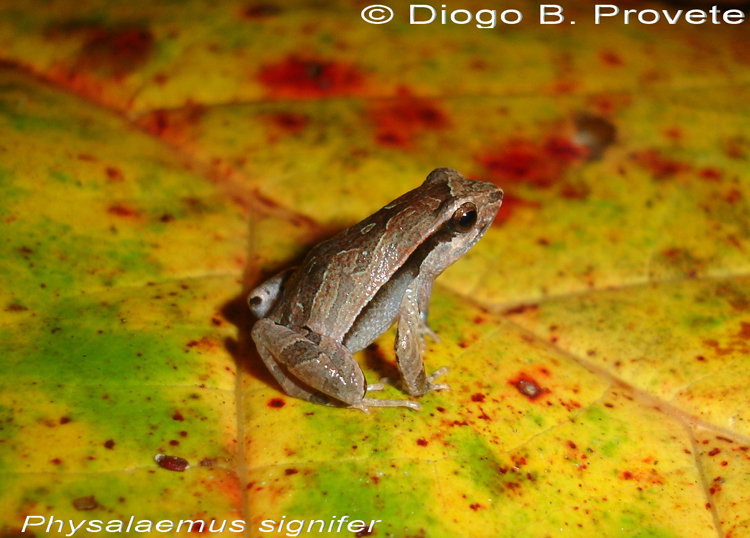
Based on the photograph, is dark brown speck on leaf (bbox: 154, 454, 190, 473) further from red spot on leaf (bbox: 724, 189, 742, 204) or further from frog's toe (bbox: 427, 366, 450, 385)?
red spot on leaf (bbox: 724, 189, 742, 204)

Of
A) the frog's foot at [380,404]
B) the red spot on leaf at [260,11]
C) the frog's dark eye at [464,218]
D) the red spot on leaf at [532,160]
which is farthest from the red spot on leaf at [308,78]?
the frog's foot at [380,404]

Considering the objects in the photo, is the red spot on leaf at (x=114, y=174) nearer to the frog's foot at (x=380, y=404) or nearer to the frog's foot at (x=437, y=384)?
the frog's foot at (x=380, y=404)

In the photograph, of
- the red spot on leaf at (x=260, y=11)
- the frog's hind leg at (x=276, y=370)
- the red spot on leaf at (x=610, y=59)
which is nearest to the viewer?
the frog's hind leg at (x=276, y=370)

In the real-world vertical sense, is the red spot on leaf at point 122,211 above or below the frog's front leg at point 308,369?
above

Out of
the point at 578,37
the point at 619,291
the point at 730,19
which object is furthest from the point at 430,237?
the point at 730,19

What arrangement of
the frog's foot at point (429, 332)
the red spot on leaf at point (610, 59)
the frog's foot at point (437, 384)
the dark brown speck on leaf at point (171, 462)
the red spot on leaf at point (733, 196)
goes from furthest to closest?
1. the red spot on leaf at point (610, 59)
2. the red spot on leaf at point (733, 196)
3. the frog's foot at point (429, 332)
4. the frog's foot at point (437, 384)
5. the dark brown speck on leaf at point (171, 462)

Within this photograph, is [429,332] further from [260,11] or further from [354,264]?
[260,11]

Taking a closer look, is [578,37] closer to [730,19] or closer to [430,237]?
[730,19]

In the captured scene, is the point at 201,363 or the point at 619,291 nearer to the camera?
the point at 201,363
